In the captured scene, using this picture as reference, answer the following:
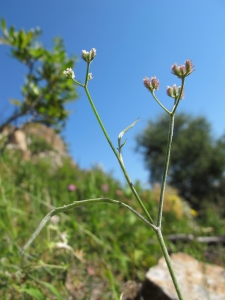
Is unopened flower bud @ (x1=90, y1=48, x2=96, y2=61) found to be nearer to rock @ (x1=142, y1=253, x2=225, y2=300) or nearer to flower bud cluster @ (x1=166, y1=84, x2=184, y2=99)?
flower bud cluster @ (x1=166, y1=84, x2=184, y2=99)

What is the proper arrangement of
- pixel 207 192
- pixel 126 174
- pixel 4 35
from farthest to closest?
pixel 207 192, pixel 4 35, pixel 126 174

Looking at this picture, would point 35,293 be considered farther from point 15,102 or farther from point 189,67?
point 15,102

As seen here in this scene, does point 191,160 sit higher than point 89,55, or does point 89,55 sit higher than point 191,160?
point 191,160

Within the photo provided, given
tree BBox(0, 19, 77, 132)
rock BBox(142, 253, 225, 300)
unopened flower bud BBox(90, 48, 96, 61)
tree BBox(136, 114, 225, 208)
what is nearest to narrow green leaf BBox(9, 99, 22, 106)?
tree BBox(0, 19, 77, 132)

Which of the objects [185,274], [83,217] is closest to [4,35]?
[83,217]

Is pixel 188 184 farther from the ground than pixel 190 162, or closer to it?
closer to it

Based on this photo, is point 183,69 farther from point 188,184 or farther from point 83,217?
point 188,184

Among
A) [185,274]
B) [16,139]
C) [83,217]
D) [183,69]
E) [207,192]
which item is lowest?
[185,274]

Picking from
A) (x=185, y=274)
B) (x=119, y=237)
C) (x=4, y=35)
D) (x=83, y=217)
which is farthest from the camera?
(x=4, y=35)

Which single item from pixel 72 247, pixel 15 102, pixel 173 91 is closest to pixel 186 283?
pixel 72 247
